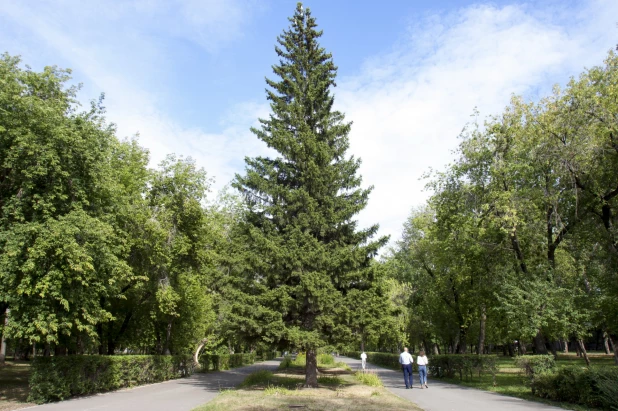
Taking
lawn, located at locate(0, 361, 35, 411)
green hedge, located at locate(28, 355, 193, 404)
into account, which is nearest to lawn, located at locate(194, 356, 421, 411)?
green hedge, located at locate(28, 355, 193, 404)

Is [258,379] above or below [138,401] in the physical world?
above

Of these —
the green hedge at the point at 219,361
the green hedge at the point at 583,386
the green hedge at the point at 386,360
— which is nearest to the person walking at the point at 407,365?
the green hedge at the point at 583,386

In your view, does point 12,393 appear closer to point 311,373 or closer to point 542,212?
point 311,373

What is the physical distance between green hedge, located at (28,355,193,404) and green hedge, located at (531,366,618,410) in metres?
16.3

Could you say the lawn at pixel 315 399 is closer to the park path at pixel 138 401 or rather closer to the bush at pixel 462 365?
the park path at pixel 138 401

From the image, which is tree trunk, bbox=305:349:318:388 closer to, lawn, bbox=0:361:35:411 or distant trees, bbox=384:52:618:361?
distant trees, bbox=384:52:618:361

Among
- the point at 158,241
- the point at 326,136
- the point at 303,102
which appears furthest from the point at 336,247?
the point at 158,241

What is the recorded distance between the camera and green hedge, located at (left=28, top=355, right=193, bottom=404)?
1407cm

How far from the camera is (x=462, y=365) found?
22469 mm

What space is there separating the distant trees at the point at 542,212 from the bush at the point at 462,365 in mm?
1794

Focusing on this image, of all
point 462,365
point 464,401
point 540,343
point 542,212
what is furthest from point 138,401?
point 542,212

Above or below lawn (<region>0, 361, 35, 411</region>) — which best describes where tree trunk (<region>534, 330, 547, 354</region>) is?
above

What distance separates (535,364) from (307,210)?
1037 cm

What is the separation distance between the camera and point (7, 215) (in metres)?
14.9
